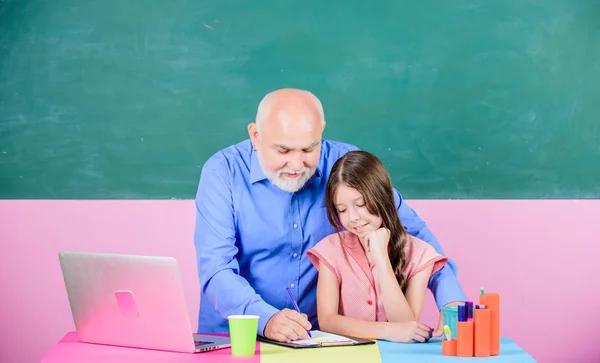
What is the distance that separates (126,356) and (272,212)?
2.79ft

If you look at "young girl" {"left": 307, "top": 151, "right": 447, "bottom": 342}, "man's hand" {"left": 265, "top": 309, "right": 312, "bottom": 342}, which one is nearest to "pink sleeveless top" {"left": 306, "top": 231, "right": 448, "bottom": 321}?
"young girl" {"left": 307, "top": 151, "right": 447, "bottom": 342}

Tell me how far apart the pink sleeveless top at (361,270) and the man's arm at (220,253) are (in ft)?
0.79

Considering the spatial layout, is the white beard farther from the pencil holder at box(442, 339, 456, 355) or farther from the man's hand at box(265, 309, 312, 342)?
the pencil holder at box(442, 339, 456, 355)

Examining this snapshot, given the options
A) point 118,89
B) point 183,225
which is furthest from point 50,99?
point 183,225

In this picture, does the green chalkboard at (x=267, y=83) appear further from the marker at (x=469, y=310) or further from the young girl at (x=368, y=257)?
the marker at (x=469, y=310)

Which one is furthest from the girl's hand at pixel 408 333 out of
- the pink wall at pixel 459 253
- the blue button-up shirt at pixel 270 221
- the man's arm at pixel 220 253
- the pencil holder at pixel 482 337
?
the pink wall at pixel 459 253

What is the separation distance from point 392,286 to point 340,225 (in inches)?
12.0

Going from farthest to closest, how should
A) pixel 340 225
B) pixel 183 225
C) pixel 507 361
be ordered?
pixel 183 225 → pixel 340 225 → pixel 507 361

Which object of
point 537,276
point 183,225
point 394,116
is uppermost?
point 394,116

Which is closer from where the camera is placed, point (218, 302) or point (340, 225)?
point (218, 302)

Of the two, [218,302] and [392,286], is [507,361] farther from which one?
[218,302]

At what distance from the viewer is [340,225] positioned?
2611mm

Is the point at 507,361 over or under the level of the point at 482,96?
under

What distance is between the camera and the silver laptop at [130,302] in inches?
76.6
